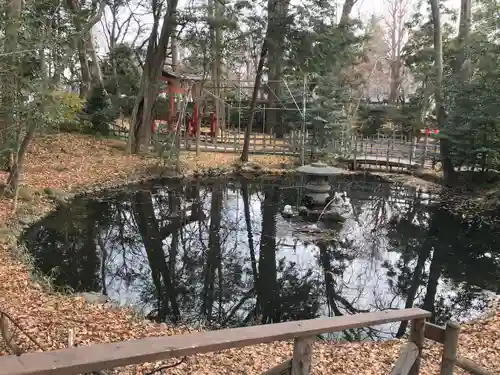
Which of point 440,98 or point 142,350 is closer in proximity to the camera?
point 142,350

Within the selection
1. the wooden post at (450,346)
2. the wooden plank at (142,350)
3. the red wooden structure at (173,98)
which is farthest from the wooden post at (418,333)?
the red wooden structure at (173,98)

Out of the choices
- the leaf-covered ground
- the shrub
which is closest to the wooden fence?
the shrub

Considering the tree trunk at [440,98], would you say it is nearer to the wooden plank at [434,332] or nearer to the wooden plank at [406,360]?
the wooden plank at [434,332]

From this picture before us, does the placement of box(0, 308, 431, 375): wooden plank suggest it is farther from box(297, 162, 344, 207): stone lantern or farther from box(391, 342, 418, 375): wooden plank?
box(297, 162, 344, 207): stone lantern

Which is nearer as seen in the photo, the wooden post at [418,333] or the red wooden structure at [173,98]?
the wooden post at [418,333]

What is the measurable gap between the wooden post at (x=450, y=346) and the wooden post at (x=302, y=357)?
0.96m

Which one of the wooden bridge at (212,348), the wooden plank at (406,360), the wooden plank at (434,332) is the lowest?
the wooden plank at (406,360)

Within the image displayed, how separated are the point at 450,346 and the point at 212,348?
152cm

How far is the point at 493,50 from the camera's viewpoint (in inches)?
528

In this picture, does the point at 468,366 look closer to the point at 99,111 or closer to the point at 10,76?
the point at 10,76

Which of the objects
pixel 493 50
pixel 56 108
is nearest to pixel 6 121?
pixel 56 108

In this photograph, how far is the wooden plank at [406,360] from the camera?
2.16m

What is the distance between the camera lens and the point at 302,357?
1.77m

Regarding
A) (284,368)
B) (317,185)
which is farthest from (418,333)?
(317,185)
